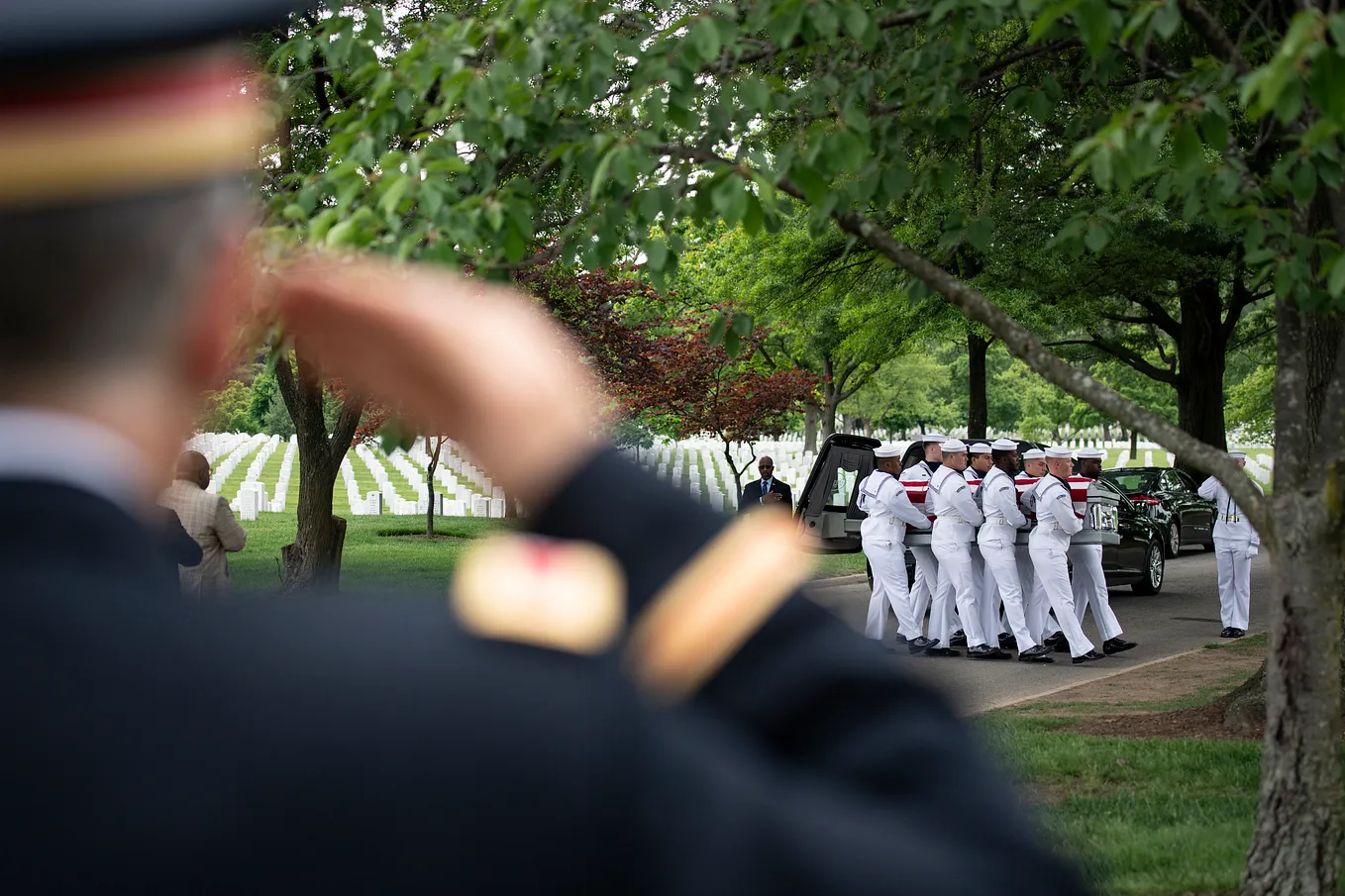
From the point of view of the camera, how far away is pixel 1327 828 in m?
5.32

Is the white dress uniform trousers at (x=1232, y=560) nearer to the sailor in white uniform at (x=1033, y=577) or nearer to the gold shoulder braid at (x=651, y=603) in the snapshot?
the sailor in white uniform at (x=1033, y=577)

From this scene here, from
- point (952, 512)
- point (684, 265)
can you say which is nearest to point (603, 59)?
point (952, 512)

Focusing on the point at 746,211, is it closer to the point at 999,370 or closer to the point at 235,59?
the point at 235,59

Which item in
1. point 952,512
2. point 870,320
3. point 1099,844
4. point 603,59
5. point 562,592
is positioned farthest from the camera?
point 870,320

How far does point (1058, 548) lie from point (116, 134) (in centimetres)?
1331

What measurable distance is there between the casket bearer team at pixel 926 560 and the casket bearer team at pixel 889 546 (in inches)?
10.3

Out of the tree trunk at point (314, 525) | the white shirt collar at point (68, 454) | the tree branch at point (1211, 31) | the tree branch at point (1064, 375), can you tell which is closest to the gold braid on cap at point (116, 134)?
the white shirt collar at point (68, 454)

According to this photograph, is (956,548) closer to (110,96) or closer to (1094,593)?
(1094,593)

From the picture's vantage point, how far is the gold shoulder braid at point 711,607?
0.81 metres

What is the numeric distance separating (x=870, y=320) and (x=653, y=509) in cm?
2214

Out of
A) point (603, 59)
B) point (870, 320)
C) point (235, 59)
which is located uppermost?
point (870, 320)

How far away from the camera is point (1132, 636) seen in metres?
15.2

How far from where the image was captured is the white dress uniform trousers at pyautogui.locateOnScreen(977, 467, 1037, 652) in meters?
13.4

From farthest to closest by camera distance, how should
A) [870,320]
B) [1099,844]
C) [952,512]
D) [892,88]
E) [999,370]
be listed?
1. [999,370]
2. [870,320]
3. [952,512]
4. [1099,844]
5. [892,88]
